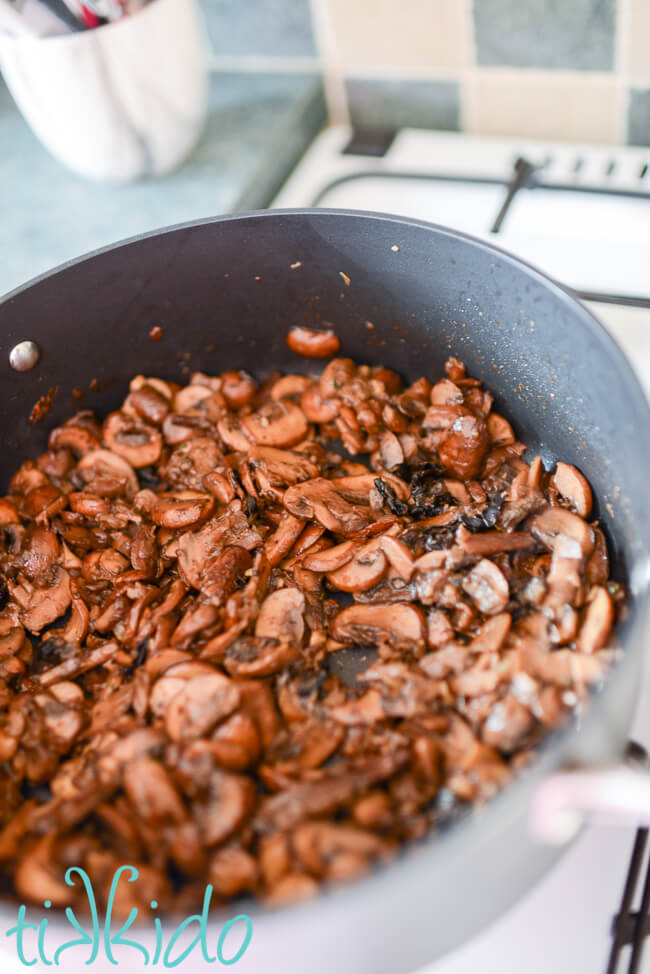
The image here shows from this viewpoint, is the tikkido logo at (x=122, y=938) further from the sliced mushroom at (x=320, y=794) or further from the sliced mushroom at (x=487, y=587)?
the sliced mushroom at (x=487, y=587)

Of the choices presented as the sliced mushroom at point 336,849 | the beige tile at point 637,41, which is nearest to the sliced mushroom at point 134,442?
the sliced mushroom at point 336,849

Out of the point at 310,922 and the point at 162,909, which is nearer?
the point at 310,922

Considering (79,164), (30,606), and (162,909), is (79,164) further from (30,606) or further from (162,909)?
(162,909)

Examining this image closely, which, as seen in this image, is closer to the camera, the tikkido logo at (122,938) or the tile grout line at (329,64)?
the tikkido logo at (122,938)

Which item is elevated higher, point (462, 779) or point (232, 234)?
point (232, 234)

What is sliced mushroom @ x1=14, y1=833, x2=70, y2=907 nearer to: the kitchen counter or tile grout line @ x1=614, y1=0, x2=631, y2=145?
the kitchen counter

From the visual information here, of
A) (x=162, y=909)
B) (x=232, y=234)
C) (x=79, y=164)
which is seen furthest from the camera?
(x=79, y=164)

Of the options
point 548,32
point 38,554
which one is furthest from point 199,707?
point 548,32

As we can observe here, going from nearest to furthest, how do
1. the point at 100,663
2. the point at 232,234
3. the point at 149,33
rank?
the point at 100,663 < the point at 232,234 < the point at 149,33

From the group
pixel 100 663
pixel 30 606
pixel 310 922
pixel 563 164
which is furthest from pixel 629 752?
pixel 563 164
